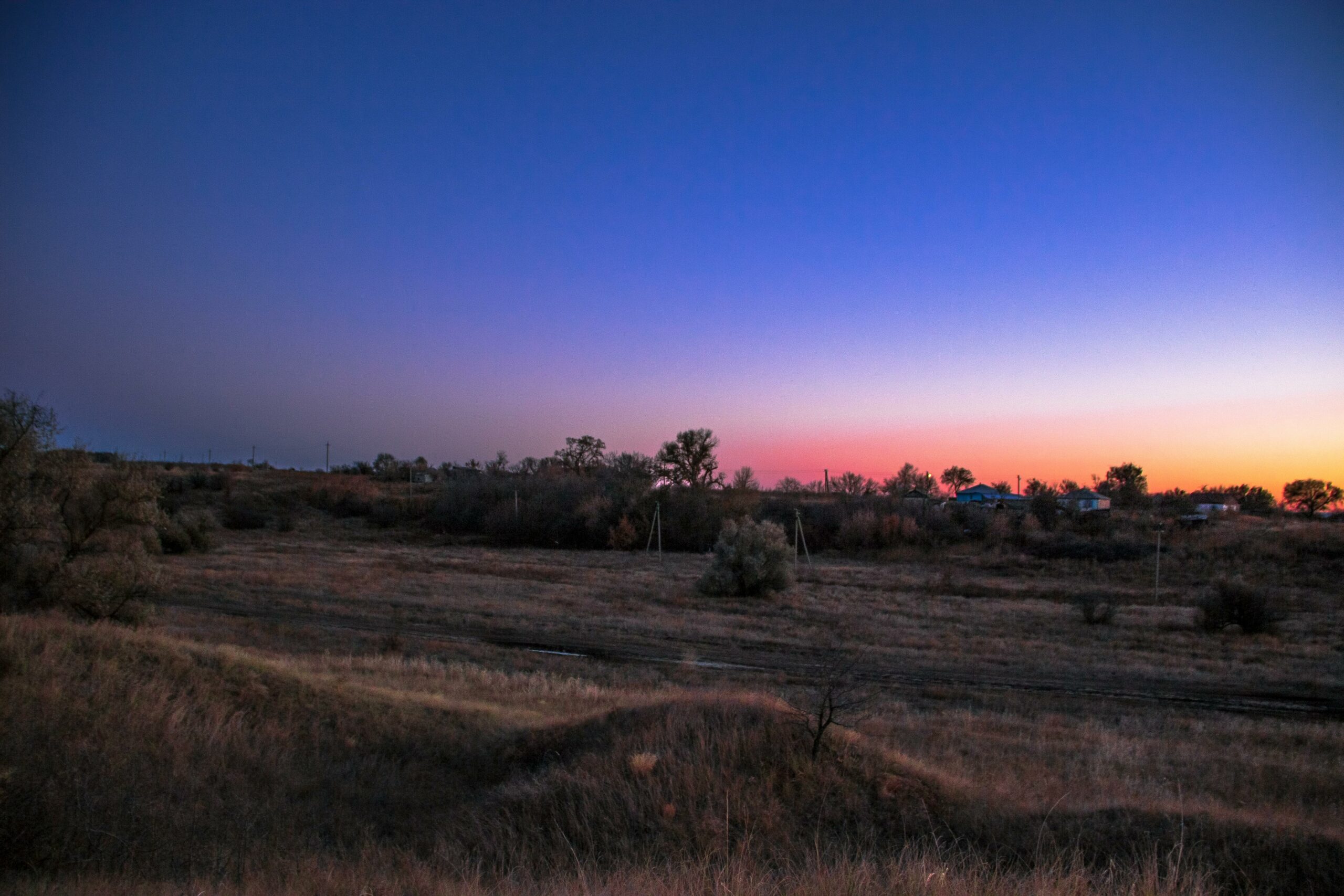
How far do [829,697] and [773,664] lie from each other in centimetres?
1189

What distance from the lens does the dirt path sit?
50.5 ft

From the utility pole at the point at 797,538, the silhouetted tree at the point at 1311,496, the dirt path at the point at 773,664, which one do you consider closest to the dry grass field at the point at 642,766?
the dirt path at the point at 773,664

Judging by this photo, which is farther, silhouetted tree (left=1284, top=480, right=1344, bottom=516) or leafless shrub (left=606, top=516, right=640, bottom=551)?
silhouetted tree (left=1284, top=480, right=1344, bottom=516)

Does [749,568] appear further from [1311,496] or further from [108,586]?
[1311,496]

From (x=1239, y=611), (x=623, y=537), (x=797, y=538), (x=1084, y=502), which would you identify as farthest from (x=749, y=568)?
(x=1084, y=502)

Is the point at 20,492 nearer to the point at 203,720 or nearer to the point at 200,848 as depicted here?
the point at 203,720

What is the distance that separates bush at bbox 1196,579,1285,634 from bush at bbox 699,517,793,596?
588 inches

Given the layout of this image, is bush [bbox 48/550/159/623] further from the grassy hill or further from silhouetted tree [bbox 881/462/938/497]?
silhouetted tree [bbox 881/462/938/497]

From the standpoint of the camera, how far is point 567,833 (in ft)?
21.2

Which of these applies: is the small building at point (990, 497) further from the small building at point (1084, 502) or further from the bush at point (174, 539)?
the bush at point (174, 539)

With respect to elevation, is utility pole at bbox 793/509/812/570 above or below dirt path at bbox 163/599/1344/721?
above

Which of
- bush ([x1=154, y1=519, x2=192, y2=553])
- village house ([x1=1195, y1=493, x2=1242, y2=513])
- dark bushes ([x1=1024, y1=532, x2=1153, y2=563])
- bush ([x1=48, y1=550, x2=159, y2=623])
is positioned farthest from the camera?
village house ([x1=1195, y1=493, x2=1242, y2=513])

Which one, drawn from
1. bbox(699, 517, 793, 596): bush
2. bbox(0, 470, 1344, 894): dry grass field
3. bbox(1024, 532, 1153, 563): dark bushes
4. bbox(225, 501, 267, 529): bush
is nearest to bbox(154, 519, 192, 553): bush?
bbox(225, 501, 267, 529): bush

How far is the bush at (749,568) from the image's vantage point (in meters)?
Answer: 30.2
